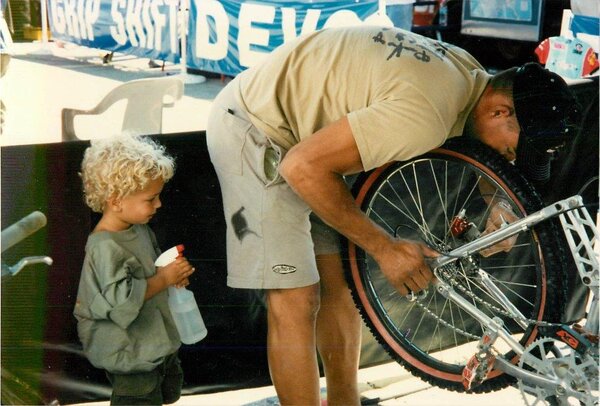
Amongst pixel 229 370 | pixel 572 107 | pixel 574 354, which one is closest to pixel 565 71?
pixel 572 107

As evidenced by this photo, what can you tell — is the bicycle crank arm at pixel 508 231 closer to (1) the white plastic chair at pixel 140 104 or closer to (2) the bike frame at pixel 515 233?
(2) the bike frame at pixel 515 233

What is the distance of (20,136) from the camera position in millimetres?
2564

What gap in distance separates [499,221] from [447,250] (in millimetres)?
192

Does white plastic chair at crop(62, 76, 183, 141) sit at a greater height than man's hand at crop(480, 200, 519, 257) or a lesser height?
greater

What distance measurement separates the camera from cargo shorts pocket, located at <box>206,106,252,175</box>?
244 cm

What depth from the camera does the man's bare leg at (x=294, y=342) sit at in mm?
2512

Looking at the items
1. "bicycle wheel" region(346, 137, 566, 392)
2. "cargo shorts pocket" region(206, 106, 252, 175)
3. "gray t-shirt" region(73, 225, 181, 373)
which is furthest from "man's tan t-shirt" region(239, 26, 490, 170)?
"gray t-shirt" region(73, 225, 181, 373)

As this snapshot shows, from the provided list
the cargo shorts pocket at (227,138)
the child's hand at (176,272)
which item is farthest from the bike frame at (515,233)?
the child's hand at (176,272)

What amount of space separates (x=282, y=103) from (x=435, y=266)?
67 cm

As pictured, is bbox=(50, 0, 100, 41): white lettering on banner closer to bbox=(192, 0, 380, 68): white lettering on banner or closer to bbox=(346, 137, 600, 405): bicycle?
bbox=(192, 0, 380, 68): white lettering on banner

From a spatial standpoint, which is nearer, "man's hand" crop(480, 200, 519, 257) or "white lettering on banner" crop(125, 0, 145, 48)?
"man's hand" crop(480, 200, 519, 257)

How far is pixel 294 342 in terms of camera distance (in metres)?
2.52

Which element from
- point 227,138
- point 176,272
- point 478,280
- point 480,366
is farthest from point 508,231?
point 176,272

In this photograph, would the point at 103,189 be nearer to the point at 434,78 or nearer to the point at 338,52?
the point at 338,52
